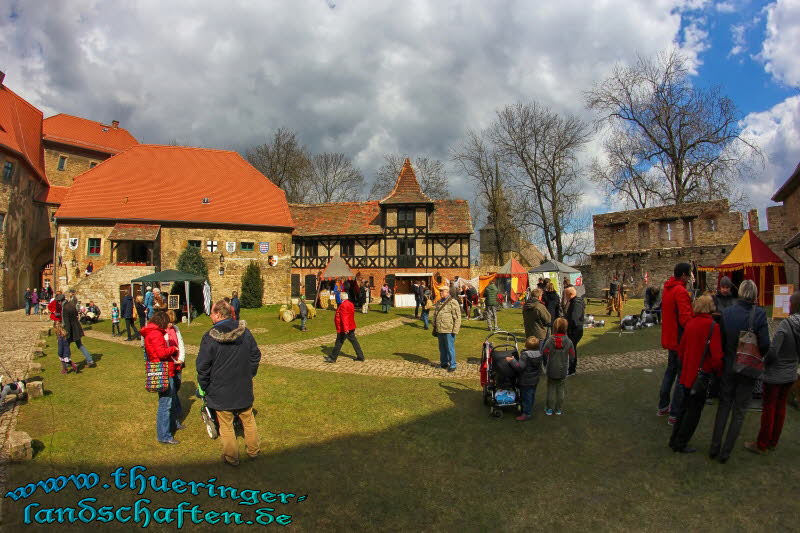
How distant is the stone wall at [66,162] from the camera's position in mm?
36219

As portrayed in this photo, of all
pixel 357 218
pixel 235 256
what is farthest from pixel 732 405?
pixel 357 218

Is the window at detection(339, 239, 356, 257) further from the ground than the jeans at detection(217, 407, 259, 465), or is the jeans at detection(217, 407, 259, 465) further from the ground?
the window at detection(339, 239, 356, 257)

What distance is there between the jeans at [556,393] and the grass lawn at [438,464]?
194mm

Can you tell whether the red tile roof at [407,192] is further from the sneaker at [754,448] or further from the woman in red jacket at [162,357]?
the sneaker at [754,448]

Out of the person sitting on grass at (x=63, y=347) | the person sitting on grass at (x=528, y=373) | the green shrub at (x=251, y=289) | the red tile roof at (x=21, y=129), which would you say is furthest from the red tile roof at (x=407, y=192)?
the person sitting on grass at (x=528, y=373)

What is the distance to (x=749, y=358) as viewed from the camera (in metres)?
4.30

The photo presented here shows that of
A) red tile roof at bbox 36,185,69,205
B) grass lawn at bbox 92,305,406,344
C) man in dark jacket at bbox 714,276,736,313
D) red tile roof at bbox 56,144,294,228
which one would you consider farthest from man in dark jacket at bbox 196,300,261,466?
red tile roof at bbox 36,185,69,205

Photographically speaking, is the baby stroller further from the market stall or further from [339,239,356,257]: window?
[339,239,356,257]: window

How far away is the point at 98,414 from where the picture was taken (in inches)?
254

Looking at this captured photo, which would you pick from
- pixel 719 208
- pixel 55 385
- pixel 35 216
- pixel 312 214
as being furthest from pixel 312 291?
pixel 719 208

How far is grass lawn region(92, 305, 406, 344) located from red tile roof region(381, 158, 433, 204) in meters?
10.6

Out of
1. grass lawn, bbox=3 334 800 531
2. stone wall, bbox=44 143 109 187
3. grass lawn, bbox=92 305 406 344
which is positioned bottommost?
grass lawn, bbox=3 334 800 531

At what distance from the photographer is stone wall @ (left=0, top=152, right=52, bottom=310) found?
83.4 ft

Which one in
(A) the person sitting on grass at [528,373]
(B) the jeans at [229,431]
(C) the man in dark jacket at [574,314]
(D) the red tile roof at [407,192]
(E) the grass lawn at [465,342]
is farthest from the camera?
(D) the red tile roof at [407,192]
